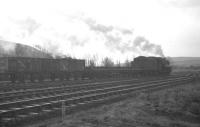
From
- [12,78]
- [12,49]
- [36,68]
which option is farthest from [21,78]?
[12,49]

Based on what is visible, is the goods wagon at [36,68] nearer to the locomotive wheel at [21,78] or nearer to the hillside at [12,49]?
the locomotive wheel at [21,78]

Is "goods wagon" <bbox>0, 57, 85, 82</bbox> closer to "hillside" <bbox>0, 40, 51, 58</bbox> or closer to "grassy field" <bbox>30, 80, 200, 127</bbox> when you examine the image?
"grassy field" <bbox>30, 80, 200, 127</bbox>

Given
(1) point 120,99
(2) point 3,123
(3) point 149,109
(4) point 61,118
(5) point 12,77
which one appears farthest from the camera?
(5) point 12,77

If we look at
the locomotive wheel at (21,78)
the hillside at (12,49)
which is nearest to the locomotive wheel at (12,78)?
the locomotive wheel at (21,78)

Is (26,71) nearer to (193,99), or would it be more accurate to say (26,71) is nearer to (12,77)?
(12,77)

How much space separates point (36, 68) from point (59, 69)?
10.4ft

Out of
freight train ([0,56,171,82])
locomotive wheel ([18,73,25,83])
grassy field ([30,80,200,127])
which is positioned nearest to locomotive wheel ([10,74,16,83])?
freight train ([0,56,171,82])

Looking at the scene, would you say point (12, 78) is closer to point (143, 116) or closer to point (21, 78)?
point (21, 78)

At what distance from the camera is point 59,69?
1059 inches

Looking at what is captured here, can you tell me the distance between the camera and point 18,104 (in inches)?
403

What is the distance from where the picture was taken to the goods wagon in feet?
73.7

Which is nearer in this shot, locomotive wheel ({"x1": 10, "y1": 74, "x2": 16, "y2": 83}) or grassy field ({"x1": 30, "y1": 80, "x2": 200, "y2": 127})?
grassy field ({"x1": 30, "y1": 80, "x2": 200, "y2": 127})

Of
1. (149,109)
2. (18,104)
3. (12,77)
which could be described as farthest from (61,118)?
(12,77)

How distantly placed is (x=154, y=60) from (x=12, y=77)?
73.6 ft
